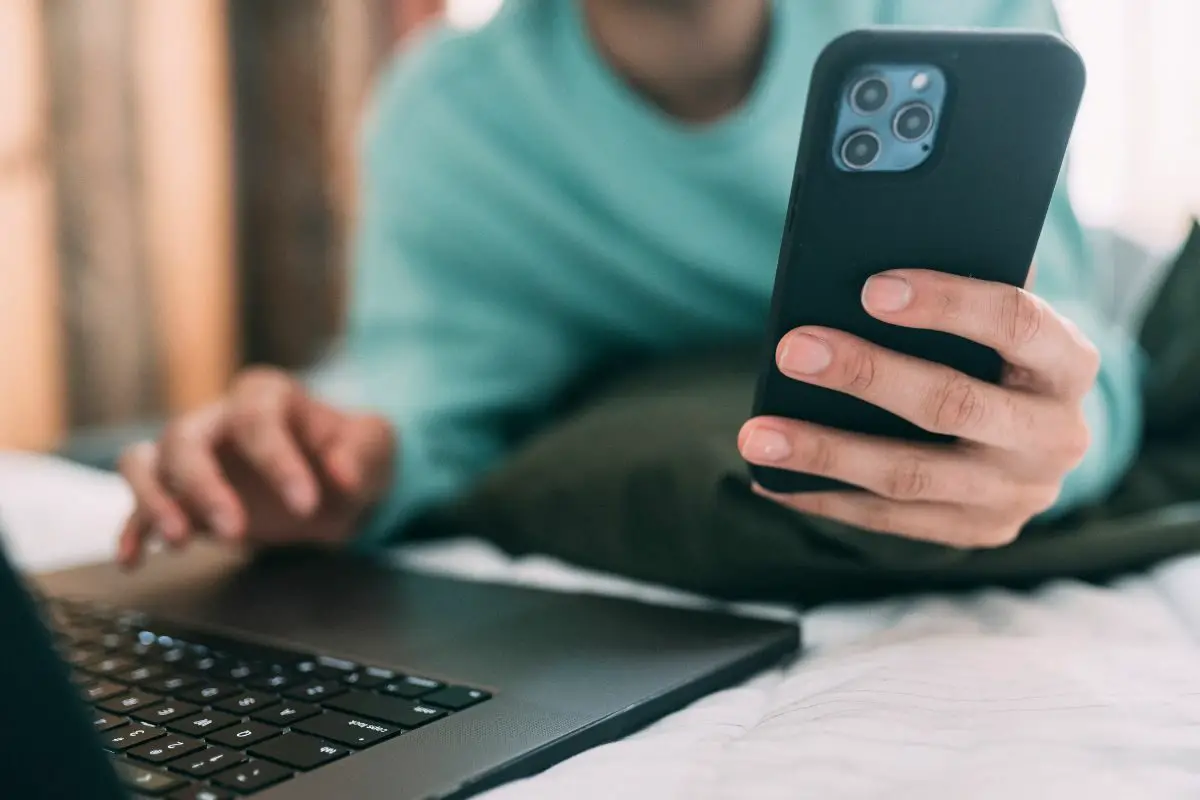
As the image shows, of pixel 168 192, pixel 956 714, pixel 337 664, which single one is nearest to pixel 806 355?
pixel 956 714

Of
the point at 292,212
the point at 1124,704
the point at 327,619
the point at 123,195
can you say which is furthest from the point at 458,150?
the point at 292,212

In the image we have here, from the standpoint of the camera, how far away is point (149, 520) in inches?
28.2

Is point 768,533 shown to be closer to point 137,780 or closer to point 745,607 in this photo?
point 745,607

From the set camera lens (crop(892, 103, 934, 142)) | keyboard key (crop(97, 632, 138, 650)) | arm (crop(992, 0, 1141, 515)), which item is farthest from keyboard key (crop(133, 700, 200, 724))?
arm (crop(992, 0, 1141, 515))

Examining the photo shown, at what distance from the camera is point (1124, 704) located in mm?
403

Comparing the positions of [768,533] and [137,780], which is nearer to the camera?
[137,780]

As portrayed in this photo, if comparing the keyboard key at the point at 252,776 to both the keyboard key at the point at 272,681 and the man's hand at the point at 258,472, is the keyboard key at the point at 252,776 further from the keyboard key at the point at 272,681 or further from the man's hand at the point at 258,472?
the man's hand at the point at 258,472

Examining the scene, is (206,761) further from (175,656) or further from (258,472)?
(258,472)

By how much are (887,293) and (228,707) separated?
31 centimetres

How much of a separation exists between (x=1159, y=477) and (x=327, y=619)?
56 centimetres

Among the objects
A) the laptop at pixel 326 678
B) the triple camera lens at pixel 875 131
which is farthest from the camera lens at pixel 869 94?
the laptop at pixel 326 678

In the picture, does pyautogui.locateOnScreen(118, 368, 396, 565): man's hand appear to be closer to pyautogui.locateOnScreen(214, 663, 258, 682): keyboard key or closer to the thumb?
the thumb

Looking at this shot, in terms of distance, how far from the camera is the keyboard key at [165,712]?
41cm

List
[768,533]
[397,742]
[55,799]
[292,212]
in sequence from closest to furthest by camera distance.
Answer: [55,799] → [397,742] → [768,533] → [292,212]
